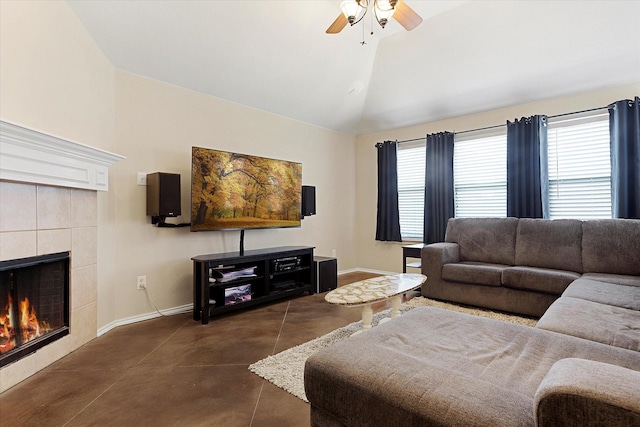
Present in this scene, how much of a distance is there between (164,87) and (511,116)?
13.2 feet

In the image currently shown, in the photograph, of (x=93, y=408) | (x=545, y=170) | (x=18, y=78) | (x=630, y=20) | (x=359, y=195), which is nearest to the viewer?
(x=93, y=408)

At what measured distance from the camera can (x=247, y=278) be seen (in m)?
3.23

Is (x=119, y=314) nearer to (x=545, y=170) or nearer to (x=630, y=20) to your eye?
(x=545, y=170)

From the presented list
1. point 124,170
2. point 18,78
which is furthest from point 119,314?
point 18,78

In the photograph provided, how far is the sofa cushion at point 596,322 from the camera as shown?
1436 mm

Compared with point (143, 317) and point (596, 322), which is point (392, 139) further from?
point (143, 317)

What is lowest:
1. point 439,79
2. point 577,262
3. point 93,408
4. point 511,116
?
point 93,408

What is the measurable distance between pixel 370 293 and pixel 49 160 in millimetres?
2335

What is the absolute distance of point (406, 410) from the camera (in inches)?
38.2

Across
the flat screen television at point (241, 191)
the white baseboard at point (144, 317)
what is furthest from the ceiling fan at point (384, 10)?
the white baseboard at point (144, 317)

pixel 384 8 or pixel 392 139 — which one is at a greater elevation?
pixel 384 8

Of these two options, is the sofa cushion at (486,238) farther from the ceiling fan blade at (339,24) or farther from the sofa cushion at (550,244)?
the ceiling fan blade at (339,24)

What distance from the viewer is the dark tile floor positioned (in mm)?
1576

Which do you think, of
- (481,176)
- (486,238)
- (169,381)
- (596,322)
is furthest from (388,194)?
(169,381)
